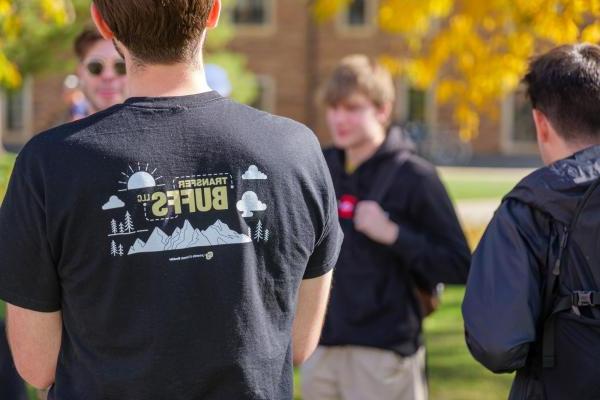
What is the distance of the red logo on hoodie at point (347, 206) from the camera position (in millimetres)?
4059

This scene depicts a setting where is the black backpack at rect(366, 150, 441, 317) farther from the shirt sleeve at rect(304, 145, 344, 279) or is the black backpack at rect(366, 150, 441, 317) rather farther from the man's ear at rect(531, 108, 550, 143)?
the shirt sleeve at rect(304, 145, 344, 279)

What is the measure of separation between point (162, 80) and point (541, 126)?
3.92ft

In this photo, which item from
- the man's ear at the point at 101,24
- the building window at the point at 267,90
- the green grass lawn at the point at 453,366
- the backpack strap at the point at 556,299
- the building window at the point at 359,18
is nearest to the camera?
the man's ear at the point at 101,24

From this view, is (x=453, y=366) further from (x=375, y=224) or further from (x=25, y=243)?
(x=25, y=243)

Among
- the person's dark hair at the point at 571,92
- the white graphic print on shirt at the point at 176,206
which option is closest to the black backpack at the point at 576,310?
the person's dark hair at the point at 571,92

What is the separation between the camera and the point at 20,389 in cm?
328

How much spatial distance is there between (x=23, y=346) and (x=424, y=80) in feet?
18.7

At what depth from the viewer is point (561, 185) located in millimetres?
2500

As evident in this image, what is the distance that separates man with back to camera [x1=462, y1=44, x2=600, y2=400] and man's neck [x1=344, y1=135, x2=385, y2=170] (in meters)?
1.54

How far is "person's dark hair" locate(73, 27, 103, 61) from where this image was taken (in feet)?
12.6

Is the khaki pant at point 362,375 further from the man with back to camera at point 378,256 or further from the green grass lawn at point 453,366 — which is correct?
the green grass lawn at point 453,366

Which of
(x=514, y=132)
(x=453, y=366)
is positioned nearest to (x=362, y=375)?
(x=453, y=366)

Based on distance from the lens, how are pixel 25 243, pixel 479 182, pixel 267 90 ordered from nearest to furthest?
pixel 25 243, pixel 479 182, pixel 267 90

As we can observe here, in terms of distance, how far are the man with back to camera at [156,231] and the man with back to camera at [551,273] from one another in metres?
0.68
